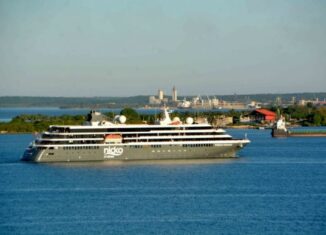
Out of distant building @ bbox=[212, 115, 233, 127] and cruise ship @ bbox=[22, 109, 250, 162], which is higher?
cruise ship @ bbox=[22, 109, 250, 162]

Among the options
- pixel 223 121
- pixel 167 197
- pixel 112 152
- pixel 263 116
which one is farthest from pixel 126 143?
pixel 263 116

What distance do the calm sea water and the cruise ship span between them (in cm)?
188

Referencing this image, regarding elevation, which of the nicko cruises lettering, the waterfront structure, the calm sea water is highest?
the nicko cruises lettering

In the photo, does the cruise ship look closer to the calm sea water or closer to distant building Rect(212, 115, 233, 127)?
the calm sea water

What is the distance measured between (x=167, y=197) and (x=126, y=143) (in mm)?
20119

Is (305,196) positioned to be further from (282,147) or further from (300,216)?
(282,147)

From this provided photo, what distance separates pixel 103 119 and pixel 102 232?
3114cm

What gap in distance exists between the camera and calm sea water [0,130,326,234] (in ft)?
118

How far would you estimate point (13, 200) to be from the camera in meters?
43.6

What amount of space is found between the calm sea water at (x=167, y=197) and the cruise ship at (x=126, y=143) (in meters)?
1.88

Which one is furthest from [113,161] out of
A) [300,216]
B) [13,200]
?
[300,216]

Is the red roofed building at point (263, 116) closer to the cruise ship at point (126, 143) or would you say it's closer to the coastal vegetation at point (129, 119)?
the coastal vegetation at point (129, 119)

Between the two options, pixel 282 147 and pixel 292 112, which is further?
pixel 292 112

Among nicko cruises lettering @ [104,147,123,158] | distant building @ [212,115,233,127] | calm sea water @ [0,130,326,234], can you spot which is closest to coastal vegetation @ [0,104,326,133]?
distant building @ [212,115,233,127]
